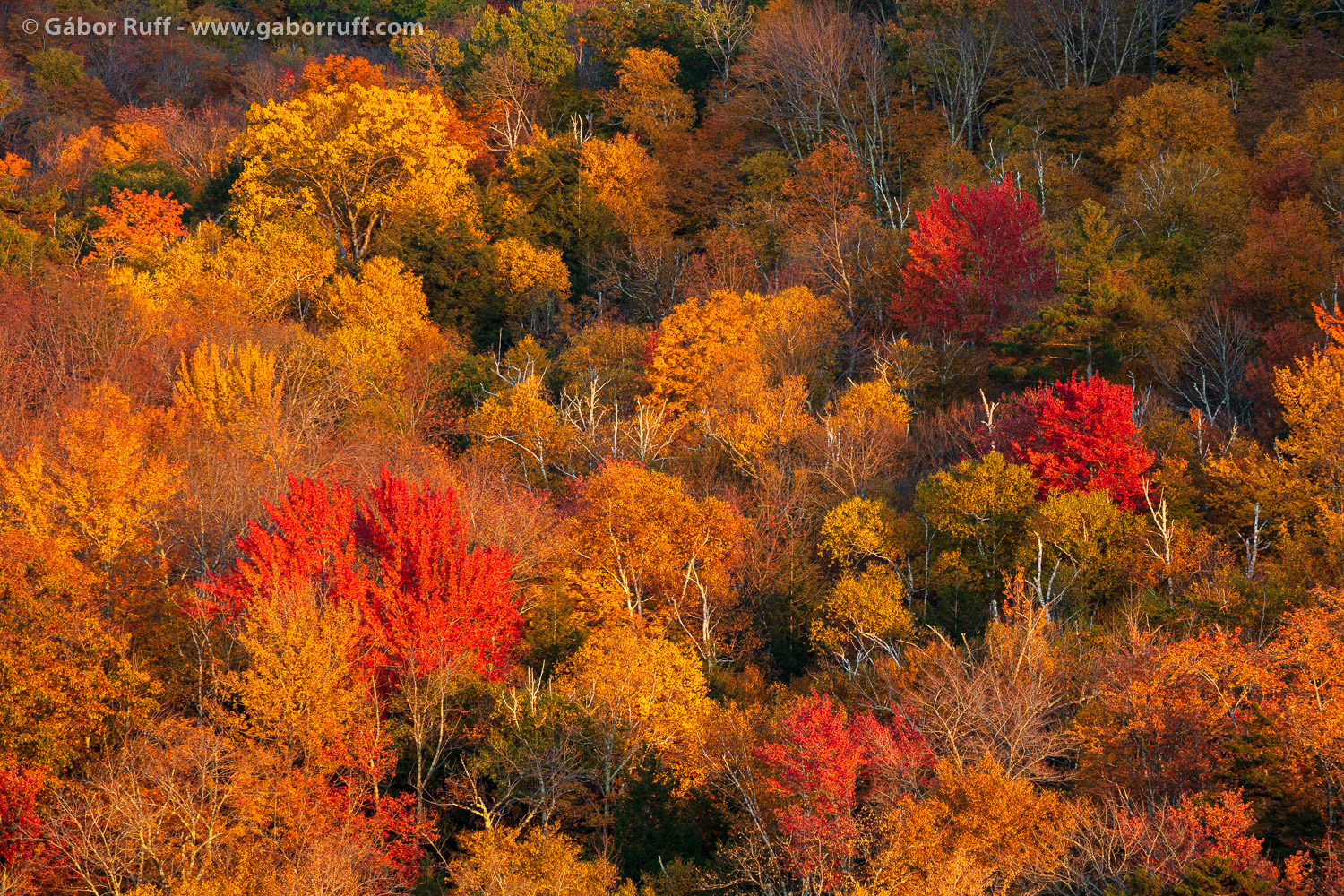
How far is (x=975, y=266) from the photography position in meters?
47.8

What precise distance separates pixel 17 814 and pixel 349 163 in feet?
139

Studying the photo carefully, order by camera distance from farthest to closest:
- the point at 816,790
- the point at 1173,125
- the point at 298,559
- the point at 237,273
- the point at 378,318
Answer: the point at 237,273 → the point at 378,318 → the point at 1173,125 → the point at 298,559 → the point at 816,790

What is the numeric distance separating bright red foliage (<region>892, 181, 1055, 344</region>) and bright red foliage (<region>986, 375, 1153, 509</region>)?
9.08 metres

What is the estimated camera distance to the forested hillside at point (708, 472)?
26109mm

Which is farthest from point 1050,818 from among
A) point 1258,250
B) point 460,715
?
point 1258,250

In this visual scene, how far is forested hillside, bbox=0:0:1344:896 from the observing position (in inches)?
1028

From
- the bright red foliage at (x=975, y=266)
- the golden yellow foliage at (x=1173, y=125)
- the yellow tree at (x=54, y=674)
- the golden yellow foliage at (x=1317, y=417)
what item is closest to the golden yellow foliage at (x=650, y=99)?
the bright red foliage at (x=975, y=266)

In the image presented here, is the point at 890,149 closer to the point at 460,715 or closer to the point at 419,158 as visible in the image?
the point at 419,158

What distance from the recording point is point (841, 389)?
48.8 metres

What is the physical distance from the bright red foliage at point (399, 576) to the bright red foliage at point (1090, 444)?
1726 centimetres

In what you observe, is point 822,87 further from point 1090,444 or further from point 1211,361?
point 1090,444

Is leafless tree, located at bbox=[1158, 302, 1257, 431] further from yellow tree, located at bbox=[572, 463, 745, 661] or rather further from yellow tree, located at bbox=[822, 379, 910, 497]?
yellow tree, located at bbox=[572, 463, 745, 661]

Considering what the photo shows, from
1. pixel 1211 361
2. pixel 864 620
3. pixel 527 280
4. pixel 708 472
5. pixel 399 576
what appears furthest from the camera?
pixel 527 280

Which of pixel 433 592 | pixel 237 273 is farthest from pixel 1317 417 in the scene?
pixel 237 273
